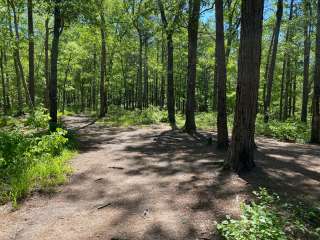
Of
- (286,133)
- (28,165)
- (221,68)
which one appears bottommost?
(286,133)

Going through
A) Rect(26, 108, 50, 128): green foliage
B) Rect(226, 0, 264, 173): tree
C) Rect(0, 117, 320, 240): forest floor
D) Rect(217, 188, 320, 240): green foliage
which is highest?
Rect(226, 0, 264, 173): tree

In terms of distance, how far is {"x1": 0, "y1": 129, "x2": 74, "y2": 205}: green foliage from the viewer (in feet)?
20.2

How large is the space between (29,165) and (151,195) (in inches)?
118

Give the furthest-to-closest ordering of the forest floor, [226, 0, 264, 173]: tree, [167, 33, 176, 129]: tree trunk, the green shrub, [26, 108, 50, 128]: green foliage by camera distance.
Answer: [167, 33, 176, 129]: tree trunk, [26, 108, 50, 128]: green foliage, [226, 0, 264, 173]: tree, the forest floor, the green shrub

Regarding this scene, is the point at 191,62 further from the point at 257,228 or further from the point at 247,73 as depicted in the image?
the point at 257,228

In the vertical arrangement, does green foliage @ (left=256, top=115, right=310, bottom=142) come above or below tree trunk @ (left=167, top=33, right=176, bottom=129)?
below

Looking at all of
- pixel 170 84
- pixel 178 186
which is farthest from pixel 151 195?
pixel 170 84

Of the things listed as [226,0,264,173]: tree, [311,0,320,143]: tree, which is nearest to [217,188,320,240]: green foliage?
[226,0,264,173]: tree

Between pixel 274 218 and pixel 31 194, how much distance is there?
4.32 m

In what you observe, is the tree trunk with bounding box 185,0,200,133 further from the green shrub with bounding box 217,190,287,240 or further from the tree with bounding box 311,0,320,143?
the green shrub with bounding box 217,190,287,240

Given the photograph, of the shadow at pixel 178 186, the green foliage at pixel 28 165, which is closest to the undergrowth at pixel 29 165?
the green foliage at pixel 28 165

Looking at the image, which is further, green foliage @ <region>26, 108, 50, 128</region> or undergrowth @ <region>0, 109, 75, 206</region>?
green foliage @ <region>26, 108, 50, 128</region>

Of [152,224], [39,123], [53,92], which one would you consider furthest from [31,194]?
[53,92]

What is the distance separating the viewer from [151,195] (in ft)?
19.1
